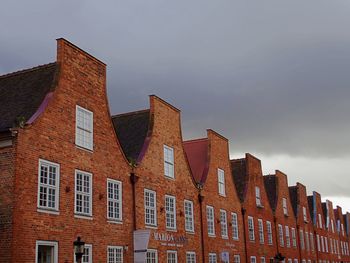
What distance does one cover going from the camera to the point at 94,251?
853 inches

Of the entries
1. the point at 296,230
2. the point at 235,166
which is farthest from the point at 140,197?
the point at 296,230

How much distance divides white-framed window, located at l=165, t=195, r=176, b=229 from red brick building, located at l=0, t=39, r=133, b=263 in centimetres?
382

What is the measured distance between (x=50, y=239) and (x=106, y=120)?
649 cm

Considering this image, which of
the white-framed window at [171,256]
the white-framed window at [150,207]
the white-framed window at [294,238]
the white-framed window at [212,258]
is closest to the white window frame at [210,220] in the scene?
the white-framed window at [212,258]

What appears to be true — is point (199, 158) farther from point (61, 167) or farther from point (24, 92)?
point (61, 167)

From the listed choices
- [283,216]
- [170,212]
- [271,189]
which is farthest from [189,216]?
[271,189]

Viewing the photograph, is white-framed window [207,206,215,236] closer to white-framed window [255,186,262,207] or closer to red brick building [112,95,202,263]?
red brick building [112,95,202,263]

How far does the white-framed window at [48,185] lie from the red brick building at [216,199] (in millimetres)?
13354

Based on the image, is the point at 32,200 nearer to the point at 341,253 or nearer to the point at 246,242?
the point at 246,242

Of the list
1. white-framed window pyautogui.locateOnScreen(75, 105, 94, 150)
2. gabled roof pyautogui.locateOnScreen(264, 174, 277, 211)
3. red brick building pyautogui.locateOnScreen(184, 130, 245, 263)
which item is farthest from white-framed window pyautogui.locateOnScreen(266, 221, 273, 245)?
white-framed window pyautogui.locateOnScreen(75, 105, 94, 150)

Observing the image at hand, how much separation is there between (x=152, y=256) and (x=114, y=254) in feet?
10.5

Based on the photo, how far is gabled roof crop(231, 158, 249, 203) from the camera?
40.4 meters

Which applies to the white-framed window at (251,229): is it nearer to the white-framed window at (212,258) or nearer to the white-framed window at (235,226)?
the white-framed window at (235,226)

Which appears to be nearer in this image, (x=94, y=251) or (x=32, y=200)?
(x=32, y=200)
